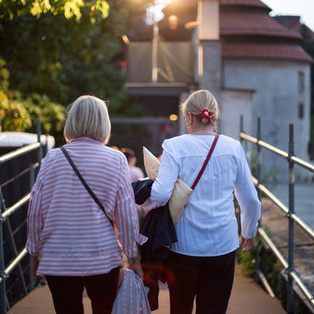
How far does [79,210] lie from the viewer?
2.63 m

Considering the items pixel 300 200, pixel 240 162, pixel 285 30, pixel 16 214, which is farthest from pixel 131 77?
pixel 240 162

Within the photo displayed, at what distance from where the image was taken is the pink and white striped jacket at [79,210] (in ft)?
8.63

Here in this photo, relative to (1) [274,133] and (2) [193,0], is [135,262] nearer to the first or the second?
(1) [274,133]

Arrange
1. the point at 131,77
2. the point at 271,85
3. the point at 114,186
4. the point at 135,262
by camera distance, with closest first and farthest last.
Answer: the point at 114,186
the point at 135,262
the point at 131,77
the point at 271,85

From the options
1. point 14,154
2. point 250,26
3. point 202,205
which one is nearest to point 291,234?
point 202,205

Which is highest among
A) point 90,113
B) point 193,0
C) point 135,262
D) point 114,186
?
point 193,0

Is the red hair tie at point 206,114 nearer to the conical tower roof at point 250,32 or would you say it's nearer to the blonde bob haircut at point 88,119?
the blonde bob haircut at point 88,119

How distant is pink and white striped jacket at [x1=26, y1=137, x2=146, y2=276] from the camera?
263 centimetres

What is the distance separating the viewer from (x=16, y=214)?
5.61 meters

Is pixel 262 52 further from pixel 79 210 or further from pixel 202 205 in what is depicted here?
pixel 79 210

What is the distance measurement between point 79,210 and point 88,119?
45 cm

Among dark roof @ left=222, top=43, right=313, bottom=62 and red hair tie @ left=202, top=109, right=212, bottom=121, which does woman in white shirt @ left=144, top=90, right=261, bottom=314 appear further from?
dark roof @ left=222, top=43, right=313, bottom=62

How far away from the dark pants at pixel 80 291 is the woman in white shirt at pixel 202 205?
0.37 m

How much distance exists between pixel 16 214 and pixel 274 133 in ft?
63.1
